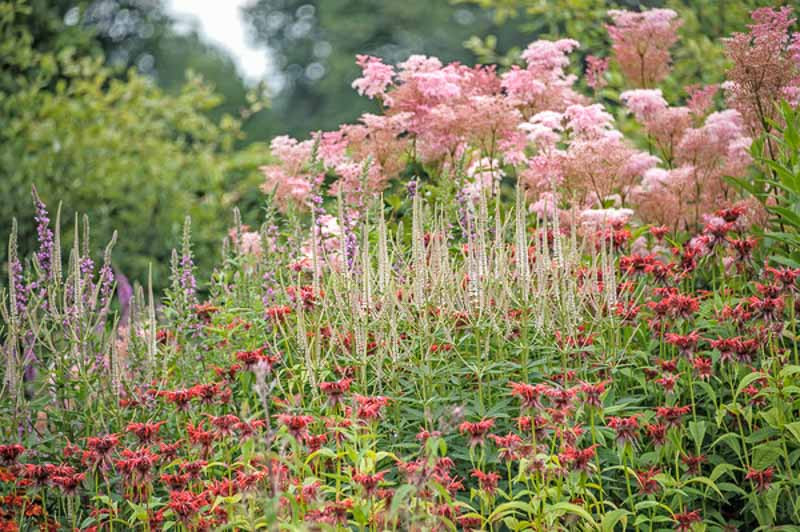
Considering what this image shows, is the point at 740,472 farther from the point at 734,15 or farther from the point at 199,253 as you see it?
the point at 199,253

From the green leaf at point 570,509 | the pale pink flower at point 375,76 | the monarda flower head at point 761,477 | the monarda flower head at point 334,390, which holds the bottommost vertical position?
the monarda flower head at point 761,477

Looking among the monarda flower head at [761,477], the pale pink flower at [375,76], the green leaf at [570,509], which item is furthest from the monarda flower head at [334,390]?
the pale pink flower at [375,76]

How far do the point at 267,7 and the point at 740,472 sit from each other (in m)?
37.5

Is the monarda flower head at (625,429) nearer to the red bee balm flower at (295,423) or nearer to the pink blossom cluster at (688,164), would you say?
the red bee balm flower at (295,423)

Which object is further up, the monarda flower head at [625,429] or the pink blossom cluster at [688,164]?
the pink blossom cluster at [688,164]

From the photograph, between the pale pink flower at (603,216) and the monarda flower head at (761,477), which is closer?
the monarda flower head at (761,477)

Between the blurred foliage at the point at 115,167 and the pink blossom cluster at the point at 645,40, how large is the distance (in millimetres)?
4321

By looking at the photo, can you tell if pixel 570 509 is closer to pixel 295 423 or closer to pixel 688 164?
pixel 295 423

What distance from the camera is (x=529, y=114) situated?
6.18 m

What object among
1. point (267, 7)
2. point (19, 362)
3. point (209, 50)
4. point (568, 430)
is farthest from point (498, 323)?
point (209, 50)

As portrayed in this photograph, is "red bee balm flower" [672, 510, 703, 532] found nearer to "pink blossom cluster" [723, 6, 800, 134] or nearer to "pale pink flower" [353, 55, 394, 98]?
"pink blossom cluster" [723, 6, 800, 134]

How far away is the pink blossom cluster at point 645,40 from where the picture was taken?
248 inches

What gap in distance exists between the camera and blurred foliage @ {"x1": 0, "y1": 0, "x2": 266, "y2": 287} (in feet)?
30.9

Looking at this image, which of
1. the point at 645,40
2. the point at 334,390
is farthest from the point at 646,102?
the point at 334,390
